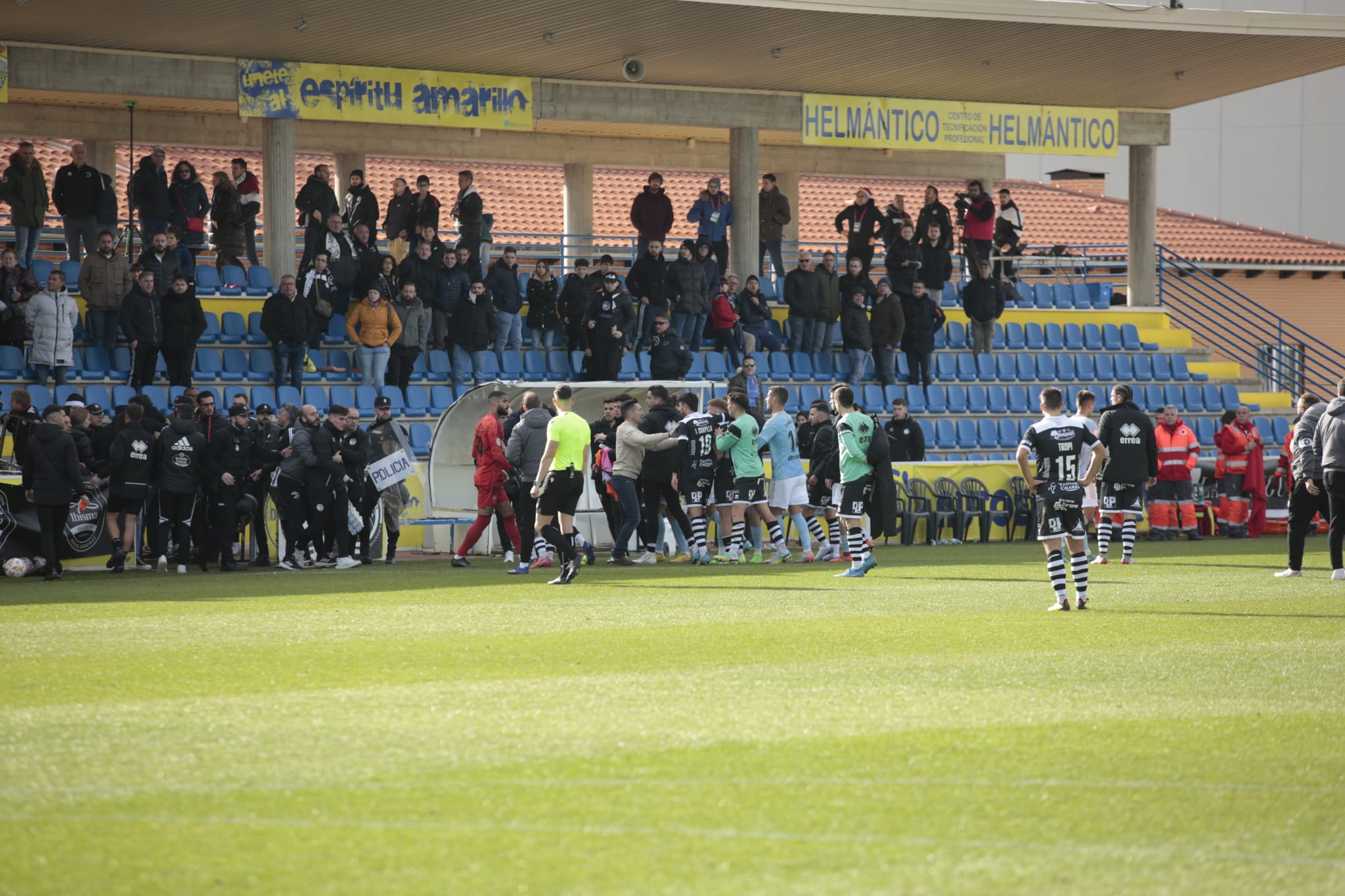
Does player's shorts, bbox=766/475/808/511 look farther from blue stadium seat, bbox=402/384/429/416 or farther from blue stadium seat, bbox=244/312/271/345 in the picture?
blue stadium seat, bbox=244/312/271/345

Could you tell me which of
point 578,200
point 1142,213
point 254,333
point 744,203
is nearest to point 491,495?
point 254,333

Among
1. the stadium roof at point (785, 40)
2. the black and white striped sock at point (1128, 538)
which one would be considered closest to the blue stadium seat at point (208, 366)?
the stadium roof at point (785, 40)

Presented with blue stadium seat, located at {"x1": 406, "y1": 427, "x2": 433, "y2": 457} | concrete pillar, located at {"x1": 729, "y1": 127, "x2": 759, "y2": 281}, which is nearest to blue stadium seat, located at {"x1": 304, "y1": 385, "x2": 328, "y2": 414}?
blue stadium seat, located at {"x1": 406, "y1": 427, "x2": 433, "y2": 457}

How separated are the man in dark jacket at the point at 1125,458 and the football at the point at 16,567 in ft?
39.0

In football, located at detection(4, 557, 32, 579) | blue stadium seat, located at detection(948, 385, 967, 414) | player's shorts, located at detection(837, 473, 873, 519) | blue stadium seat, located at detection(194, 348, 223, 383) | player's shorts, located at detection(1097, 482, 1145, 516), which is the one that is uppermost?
blue stadium seat, located at detection(194, 348, 223, 383)

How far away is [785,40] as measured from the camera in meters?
24.6

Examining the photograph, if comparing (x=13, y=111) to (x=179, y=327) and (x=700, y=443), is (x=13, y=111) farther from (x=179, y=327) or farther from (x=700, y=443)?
(x=700, y=443)

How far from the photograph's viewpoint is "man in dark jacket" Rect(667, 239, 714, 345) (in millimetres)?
24812

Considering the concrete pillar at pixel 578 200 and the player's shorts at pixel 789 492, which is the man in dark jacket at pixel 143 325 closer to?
the player's shorts at pixel 789 492

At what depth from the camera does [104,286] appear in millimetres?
21172

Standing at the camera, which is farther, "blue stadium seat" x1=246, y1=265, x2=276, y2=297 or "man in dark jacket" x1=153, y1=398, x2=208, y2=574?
"blue stadium seat" x1=246, y1=265, x2=276, y2=297

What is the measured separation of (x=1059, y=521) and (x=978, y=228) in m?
15.7

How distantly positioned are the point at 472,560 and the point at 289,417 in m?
2.76

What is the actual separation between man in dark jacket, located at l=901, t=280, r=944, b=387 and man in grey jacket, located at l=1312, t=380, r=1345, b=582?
11.1m
